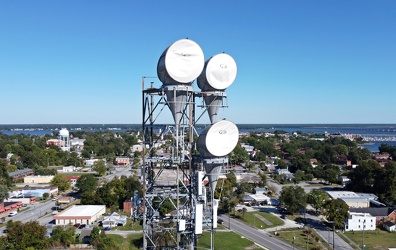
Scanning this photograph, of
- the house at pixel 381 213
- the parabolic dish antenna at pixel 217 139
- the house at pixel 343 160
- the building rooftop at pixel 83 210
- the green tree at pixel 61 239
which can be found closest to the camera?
the parabolic dish antenna at pixel 217 139

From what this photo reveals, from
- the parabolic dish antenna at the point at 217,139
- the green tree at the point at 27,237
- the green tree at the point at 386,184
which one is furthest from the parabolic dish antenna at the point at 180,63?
the green tree at the point at 386,184

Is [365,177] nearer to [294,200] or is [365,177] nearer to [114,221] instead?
[294,200]

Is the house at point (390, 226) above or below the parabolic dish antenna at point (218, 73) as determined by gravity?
below

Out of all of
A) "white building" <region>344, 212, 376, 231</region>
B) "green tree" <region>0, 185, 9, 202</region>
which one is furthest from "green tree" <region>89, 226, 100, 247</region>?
"white building" <region>344, 212, 376, 231</region>

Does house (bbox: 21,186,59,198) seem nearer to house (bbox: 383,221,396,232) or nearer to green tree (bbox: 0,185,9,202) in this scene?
green tree (bbox: 0,185,9,202)

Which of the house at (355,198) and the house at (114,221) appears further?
the house at (355,198)

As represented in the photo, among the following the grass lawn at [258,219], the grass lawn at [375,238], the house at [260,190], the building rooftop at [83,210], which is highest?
the building rooftop at [83,210]

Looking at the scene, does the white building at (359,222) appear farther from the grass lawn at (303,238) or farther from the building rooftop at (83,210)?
the building rooftop at (83,210)
